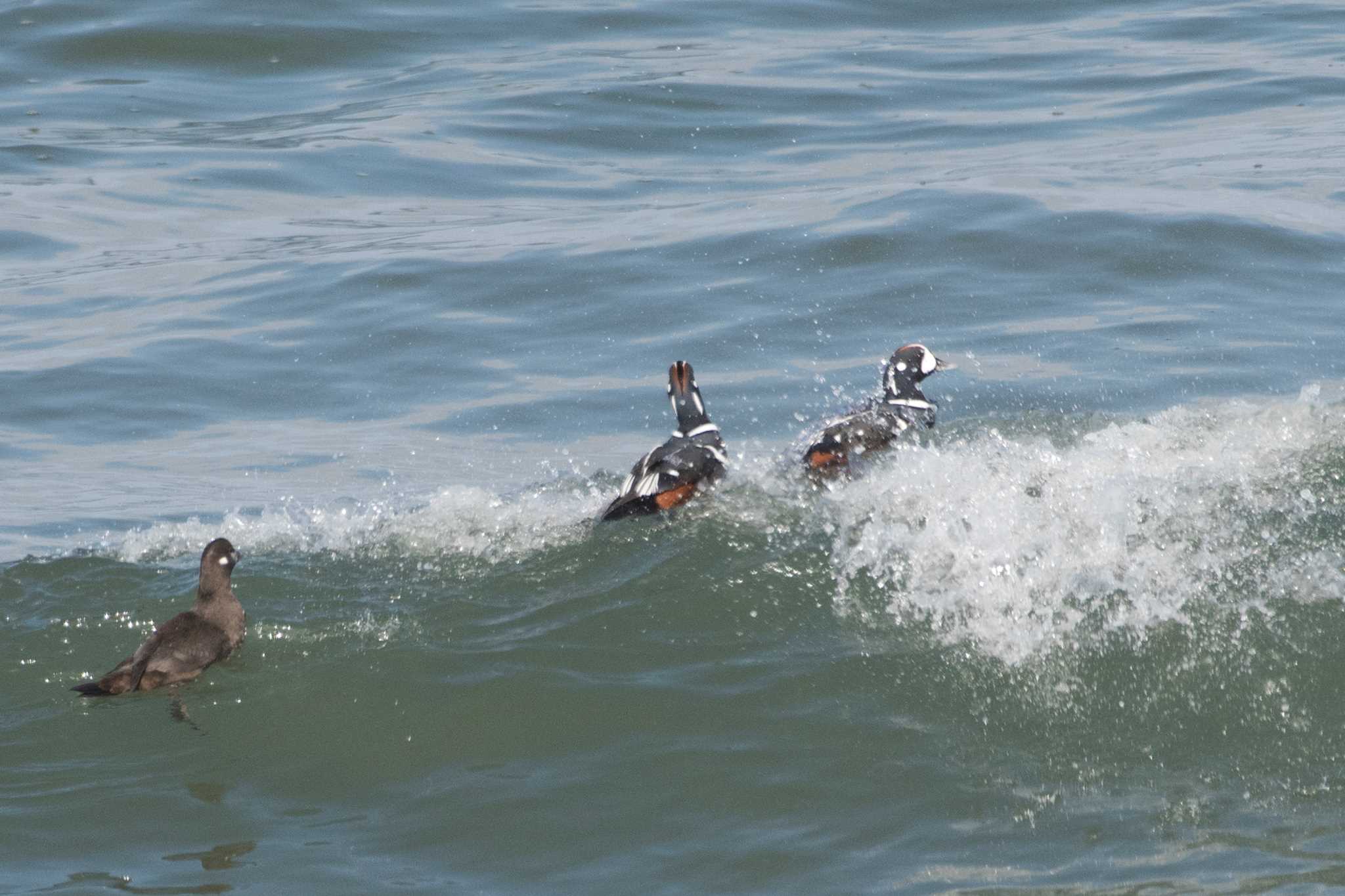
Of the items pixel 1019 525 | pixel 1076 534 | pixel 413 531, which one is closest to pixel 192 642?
pixel 413 531

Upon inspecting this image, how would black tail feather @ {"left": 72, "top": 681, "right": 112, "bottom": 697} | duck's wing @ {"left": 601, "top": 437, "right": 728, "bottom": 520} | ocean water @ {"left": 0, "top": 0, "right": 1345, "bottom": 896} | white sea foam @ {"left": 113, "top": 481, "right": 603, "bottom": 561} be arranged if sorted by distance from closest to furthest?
ocean water @ {"left": 0, "top": 0, "right": 1345, "bottom": 896}
black tail feather @ {"left": 72, "top": 681, "right": 112, "bottom": 697}
white sea foam @ {"left": 113, "top": 481, "right": 603, "bottom": 561}
duck's wing @ {"left": 601, "top": 437, "right": 728, "bottom": 520}

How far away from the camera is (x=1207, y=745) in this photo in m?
6.39

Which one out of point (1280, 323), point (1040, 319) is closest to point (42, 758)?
point (1040, 319)

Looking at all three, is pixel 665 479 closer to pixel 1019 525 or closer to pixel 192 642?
pixel 1019 525

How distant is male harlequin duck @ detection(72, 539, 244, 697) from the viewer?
23.0 feet

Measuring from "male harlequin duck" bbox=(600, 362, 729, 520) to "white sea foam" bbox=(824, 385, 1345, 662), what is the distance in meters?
0.79

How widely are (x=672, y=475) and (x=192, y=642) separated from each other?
9.31 ft

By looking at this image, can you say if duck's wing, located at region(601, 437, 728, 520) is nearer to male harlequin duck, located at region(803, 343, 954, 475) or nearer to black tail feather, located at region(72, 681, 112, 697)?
male harlequin duck, located at region(803, 343, 954, 475)

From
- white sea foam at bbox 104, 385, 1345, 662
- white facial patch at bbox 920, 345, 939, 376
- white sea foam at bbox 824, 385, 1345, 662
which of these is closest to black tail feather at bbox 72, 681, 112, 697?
white sea foam at bbox 104, 385, 1345, 662

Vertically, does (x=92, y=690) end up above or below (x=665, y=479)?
below

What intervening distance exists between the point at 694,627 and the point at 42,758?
2.83 m

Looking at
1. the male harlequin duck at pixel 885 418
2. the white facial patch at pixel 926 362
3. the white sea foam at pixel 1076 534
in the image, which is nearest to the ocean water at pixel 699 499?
the white sea foam at pixel 1076 534

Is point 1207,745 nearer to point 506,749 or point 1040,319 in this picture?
point 506,749

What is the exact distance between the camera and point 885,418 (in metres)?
10.0
